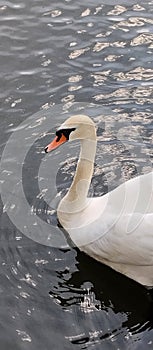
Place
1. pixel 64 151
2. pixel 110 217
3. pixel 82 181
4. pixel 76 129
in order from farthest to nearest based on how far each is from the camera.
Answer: pixel 64 151
pixel 82 181
pixel 76 129
pixel 110 217

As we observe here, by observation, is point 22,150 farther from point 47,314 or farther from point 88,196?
point 47,314

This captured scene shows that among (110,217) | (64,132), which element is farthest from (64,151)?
(110,217)

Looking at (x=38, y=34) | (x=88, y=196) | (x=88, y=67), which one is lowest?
(x=88, y=196)

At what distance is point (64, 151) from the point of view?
7.91 metres

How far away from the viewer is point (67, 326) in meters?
5.98

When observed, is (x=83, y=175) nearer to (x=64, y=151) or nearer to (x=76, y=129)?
(x=76, y=129)

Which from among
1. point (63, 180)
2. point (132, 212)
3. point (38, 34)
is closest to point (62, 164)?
point (63, 180)

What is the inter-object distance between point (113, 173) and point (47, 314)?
78.7 inches

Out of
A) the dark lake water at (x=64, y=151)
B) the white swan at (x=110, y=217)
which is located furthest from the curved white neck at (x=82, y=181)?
the dark lake water at (x=64, y=151)

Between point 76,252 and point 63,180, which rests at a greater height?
point 63,180

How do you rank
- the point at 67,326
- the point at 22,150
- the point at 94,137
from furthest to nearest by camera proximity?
the point at 22,150 < the point at 94,137 < the point at 67,326

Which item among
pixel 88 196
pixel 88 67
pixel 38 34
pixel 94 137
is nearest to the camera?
pixel 94 137

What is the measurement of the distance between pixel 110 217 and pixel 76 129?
2.86ft

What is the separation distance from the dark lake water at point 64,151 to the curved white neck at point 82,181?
382mm
